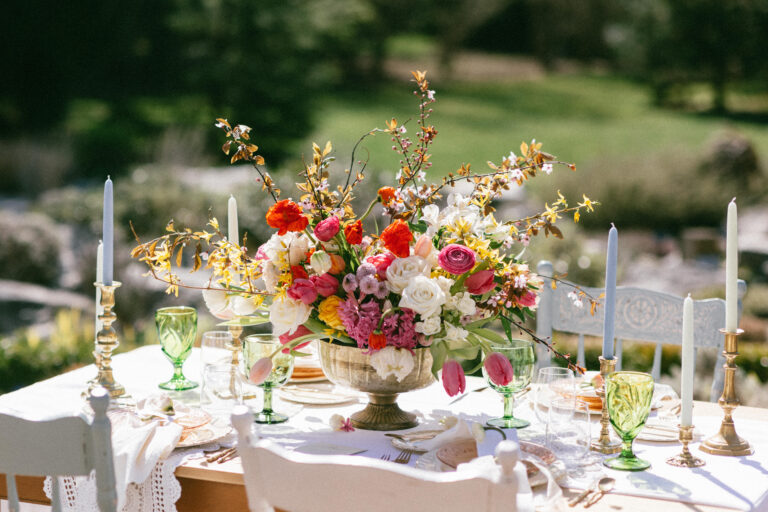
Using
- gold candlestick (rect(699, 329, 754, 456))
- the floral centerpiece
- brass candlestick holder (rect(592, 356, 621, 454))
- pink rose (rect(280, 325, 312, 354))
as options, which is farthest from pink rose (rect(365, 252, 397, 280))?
gold candlestick (rect(699, 329, 754, 456))

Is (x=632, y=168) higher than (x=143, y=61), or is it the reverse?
(x=143, y=61)

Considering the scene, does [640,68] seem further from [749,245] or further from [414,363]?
[414,363]

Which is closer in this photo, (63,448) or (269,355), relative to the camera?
(63,448)

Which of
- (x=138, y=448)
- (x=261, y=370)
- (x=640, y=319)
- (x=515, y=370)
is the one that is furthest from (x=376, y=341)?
(x=640, y=319)

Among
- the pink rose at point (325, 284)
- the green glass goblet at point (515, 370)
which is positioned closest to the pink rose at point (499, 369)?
the green glass goblet at point (515, 370)

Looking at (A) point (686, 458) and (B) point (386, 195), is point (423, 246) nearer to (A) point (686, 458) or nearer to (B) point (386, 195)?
(B) point (386, 195)

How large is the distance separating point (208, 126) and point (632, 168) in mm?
6438

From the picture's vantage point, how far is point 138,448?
6.13 ft

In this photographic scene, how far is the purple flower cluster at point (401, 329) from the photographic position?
77.0 inches

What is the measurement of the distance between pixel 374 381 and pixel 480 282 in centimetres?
33

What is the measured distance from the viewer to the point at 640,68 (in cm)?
1531

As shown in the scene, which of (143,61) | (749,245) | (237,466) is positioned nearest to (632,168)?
(749,245)

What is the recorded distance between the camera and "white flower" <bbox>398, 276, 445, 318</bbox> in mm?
1903

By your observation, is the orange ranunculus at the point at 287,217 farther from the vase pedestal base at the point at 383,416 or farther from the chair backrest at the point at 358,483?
the chair backrest at the point at 358,483
